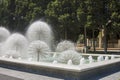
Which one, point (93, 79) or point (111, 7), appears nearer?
point (93, 79)

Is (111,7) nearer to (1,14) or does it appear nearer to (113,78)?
(113,78)

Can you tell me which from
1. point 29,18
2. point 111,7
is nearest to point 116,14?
point 111,7

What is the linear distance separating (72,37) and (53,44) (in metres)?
3.41

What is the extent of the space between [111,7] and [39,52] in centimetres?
1091

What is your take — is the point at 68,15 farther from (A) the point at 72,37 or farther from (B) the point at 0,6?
(B) the point at 0,6

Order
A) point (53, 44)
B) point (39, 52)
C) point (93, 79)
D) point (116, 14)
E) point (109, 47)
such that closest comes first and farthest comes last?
point (93, 79)
point (39, 52)
point (116, 14)
point (53, 44)
point (109, 47)

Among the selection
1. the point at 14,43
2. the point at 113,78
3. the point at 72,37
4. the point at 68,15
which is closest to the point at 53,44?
the point at 72,37

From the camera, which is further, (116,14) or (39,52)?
(116,14)

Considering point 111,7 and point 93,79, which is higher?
point 111,7

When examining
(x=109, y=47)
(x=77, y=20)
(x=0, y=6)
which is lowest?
(x=109, y=47)

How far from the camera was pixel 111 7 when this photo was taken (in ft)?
71.9

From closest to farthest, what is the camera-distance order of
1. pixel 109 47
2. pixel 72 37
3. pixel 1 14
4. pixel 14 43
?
pixel 14 43 → pixel 72 37 → pixel 1 14 → pixel 109 47

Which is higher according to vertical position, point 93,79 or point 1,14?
point 1,14

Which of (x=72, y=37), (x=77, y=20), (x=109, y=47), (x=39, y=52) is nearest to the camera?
(x=39, y=52)
